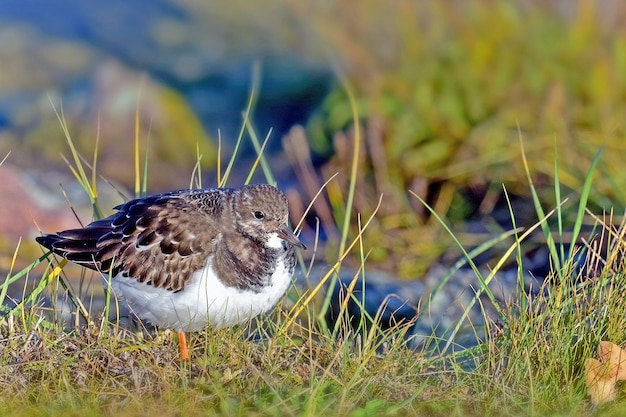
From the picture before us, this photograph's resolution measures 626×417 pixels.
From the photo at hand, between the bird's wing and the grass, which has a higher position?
the bird's wing

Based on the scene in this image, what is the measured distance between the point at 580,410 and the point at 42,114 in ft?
27.7

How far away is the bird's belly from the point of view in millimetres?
4996

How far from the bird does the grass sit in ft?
0.49

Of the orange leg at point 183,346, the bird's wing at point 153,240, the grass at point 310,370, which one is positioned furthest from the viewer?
the bird's wing at point 153,240

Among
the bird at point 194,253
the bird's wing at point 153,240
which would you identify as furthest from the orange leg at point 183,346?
the bird's wing at point 153,240

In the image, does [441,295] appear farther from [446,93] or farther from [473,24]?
[473,24]

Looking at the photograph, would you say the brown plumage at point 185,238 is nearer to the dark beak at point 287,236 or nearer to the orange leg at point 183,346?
the dark beak at point 287,236

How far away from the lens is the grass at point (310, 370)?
14.6ft

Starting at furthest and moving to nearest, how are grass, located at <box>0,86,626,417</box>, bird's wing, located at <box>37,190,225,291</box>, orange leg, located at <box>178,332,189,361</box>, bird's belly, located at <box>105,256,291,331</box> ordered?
bird's wing, located at <box>37,190,225,291</box> < bird's belly, located at <box>105,256,291,331</box> < orange leg, located at <box>178,332,189,361</box> < grass, located at <box>0,86,626,417</box>

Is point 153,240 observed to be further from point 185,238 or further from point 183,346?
point 183,346

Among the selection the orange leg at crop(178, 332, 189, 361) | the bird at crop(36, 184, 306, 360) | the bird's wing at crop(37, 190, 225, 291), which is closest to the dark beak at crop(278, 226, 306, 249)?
the bird at crop(36, 184, 306, 360)

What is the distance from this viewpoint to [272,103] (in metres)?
11.1

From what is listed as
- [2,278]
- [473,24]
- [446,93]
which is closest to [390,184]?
[446,93]

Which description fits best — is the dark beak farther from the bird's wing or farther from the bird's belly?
the bird's wing
